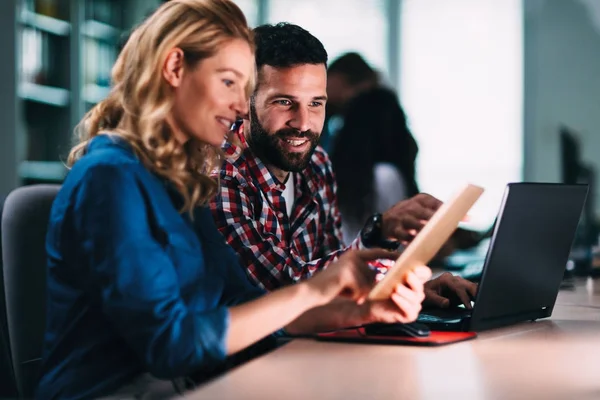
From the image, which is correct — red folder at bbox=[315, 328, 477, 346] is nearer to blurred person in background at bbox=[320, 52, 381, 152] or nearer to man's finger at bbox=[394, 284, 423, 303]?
man's finger at bbox=[394, 284, 423, 303]

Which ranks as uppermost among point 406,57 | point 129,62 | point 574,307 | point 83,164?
point 406,57

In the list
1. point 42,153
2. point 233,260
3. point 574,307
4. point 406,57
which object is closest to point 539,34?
point 406,57

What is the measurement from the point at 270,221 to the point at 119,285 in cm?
85

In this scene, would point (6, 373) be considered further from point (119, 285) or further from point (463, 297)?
point (463, 297)

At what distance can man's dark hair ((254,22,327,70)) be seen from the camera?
201 centimetres

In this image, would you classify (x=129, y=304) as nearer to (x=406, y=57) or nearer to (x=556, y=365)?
(x=556, y=365)

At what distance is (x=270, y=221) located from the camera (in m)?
2.00

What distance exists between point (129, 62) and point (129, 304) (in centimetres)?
43

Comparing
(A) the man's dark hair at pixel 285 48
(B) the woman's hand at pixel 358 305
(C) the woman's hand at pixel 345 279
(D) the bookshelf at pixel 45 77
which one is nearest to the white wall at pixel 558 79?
(D) the bookshelf at pixel 45 77

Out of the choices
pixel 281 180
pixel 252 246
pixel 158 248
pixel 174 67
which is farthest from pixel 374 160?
pixel 158 248

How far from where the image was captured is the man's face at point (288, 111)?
6.61 feet

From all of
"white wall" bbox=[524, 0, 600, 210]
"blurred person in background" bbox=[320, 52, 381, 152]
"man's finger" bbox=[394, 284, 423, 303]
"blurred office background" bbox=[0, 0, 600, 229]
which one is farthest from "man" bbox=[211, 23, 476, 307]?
"white wall" bbox=[524, 0, 600, 210]

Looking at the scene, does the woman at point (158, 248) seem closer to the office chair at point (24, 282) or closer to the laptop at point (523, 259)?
the laptop at point (523, 259)

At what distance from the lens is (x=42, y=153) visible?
4.52 metres
